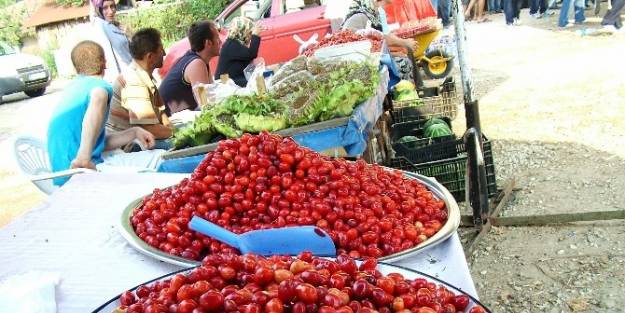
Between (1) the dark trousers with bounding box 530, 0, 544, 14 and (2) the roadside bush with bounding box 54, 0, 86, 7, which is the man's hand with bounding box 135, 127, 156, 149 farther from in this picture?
(2) the roadside bush with bounding box 54, 0, 86, 7

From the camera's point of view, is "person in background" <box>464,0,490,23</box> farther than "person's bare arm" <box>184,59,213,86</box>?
Yes

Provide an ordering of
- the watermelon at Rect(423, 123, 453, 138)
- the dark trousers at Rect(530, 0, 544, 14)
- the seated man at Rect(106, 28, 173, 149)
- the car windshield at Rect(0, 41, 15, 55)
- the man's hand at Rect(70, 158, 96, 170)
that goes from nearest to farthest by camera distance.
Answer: the man's hand at Rect(70, 158, 96, 170) → the seated man at Rect(106, 28, 173, 149) → the watermelon at Rect(423, 123, 453, 138) → the dark trousers at Rect(530, 0, 544, 14) → the car windshield at Rect(0, 41, 15, 55)

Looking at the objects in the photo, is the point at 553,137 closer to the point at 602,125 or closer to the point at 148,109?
the point at 602,125

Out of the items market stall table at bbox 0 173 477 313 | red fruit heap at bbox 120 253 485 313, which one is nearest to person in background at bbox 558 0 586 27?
market stall table at bbox 0 173 477 313

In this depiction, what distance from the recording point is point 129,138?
13.3ft

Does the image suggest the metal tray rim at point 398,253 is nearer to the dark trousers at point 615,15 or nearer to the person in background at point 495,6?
the dark trousers at point 615,15

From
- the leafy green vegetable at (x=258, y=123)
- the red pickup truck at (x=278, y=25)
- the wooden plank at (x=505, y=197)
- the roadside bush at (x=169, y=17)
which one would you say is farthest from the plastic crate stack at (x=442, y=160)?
the roadside bush at (x=169, y=17)

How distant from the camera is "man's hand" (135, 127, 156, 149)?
404 cm

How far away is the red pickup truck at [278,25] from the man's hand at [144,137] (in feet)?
17.5

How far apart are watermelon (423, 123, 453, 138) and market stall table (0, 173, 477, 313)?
2.68 meters

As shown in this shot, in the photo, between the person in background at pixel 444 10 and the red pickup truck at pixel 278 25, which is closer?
the red pickup truck at pixel 278 25

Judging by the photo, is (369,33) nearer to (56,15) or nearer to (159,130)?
(159,130)

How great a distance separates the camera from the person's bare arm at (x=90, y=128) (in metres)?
3.58

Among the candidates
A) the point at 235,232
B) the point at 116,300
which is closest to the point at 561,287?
the point at 235,232
